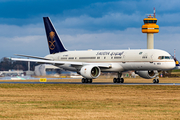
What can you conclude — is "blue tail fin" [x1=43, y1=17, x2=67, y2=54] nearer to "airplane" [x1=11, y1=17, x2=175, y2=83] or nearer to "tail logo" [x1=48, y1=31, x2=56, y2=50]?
"tail logo" [x1=48, y1=31, x2=56, y2=50]

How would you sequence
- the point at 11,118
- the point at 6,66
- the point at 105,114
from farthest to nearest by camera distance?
the point at 6,66 → the point at 105,114 → the point at 11,118

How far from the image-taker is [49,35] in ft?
205

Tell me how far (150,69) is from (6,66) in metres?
116

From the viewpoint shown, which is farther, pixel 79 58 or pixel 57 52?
pixel 57 52

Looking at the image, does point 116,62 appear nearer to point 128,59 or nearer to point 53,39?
point 128,59

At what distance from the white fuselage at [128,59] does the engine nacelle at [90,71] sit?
186 cm

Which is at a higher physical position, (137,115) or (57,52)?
(57,52)

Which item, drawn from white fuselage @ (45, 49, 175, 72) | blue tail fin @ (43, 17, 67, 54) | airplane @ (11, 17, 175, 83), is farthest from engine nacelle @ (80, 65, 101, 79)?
blue tail fin @ (43, 17, 67, 54)

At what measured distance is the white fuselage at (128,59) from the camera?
157 ft

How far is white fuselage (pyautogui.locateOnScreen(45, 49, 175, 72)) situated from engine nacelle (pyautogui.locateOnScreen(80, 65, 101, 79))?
1.86 meters

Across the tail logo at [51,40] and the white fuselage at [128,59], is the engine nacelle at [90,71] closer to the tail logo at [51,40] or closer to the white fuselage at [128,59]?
the white fuselage at [128,59]

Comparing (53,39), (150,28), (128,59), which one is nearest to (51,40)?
(53,39)

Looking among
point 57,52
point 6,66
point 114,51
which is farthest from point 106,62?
point 6,66

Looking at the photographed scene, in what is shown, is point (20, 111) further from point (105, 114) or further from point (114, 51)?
point (114, 51)
